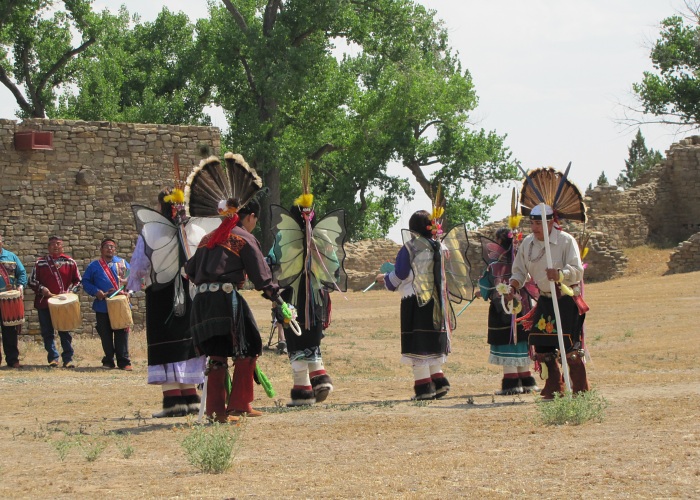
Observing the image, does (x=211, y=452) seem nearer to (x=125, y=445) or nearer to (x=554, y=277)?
(x=125, y=445)

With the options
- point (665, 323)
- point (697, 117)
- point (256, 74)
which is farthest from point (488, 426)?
point (697, 117)

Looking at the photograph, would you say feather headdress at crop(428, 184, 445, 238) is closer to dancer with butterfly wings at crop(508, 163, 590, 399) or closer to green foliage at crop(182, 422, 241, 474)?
dancer with butterfly wings at crop(508, 163, 590, 399)

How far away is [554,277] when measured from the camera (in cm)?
948

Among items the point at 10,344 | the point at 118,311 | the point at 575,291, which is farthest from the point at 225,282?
the point at 10,344

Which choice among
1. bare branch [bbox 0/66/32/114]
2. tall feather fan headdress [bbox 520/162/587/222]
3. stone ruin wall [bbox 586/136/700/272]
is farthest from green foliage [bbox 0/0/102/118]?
tall feather fan headdress [bbox 520/162/587/222]

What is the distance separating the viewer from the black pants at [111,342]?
48.6ft

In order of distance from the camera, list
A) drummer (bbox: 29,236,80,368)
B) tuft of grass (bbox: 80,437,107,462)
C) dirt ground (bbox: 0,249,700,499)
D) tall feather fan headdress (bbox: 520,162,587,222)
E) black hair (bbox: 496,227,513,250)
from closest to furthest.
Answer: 1. dirt ground (bbox: 0,249,700,499)
2. tuft of grass (bbox: 80,437,107,462)
3. tall feather fan headdress (bbox: 520,162,587,222)
4. black hair (bbox: 496,227,513,250)
5. drummer (bbox: 29,236,80,368)

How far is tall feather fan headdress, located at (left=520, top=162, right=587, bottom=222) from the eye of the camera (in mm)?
10109

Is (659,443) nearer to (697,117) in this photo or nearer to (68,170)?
(68,170)

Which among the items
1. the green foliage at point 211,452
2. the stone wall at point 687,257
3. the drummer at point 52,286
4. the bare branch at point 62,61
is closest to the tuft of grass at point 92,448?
the green foliage at point 211,452

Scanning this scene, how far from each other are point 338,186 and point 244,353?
31.7 metres

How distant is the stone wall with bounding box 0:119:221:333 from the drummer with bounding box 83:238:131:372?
216 centimetres

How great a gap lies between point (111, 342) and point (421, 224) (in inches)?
219

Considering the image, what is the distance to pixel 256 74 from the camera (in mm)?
32938
